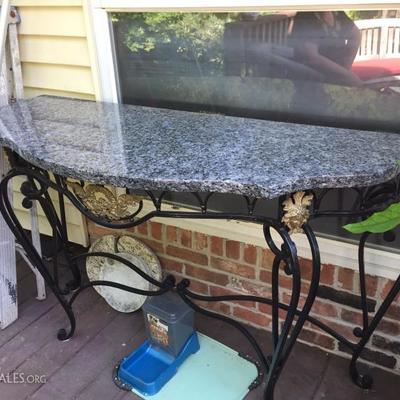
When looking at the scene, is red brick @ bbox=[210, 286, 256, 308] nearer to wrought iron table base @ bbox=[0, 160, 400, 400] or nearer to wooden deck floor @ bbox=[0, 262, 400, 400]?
wooden deck floor @ bbox=[0, 262, 400, 400]

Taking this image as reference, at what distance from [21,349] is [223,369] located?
84 centimetres

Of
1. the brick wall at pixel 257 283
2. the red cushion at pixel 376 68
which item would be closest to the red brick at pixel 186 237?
the brick wall at pixel 257 283

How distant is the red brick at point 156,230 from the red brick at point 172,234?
0.04 meters

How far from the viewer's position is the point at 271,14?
152 centimetres

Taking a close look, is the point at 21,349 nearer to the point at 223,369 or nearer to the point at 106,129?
the point at 223,369

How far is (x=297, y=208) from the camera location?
112 centimetres

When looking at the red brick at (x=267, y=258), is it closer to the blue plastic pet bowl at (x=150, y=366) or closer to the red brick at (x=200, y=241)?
the red brick at (x=200, y=241)

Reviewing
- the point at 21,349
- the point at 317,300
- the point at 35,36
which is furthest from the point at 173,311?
the point at 35,36

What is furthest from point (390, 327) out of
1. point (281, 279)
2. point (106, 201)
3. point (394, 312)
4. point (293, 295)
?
point (106, 201)

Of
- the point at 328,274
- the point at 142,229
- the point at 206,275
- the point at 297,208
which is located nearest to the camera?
the point at 297,208

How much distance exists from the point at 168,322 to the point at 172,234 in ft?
1.42

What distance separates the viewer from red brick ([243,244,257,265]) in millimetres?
1837

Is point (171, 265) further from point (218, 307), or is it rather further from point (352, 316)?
point (352, 316)

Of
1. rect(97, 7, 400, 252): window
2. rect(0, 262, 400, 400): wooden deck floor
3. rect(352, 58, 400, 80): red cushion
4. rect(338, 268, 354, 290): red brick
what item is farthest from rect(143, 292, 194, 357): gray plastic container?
rect(352, 58, 400, 80): red cushion
